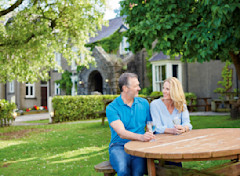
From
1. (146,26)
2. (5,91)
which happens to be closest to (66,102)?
(146,26)

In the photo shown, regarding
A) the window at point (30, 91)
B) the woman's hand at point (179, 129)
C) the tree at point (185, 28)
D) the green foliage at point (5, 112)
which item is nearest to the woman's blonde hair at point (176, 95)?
the woman's hand at point (179, 129)

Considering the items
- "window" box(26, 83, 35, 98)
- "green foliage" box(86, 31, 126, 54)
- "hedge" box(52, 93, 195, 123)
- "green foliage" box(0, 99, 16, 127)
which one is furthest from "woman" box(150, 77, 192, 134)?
"window" box(26, 83, 35, 98)

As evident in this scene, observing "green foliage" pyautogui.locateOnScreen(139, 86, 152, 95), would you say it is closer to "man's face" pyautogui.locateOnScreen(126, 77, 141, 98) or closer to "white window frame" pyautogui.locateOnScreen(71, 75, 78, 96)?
"white window frame" pyautogui.locateOnScreen(71, 75, 78, 96)

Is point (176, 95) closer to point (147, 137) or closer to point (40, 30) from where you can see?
point (147, 137)

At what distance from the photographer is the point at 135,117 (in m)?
3.70

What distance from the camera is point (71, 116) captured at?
16391 millimetres

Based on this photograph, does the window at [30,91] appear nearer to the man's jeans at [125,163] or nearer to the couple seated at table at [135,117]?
the couple seated at table at [135,117]

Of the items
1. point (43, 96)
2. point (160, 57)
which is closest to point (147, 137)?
point (160, 57)

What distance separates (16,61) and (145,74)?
12546mm

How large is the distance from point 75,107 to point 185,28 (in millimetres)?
9973

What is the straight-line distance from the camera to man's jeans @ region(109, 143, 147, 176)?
3322 mm

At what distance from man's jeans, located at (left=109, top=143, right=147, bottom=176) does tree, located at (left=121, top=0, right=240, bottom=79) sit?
14.5 feet

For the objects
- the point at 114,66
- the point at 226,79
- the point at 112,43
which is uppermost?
the point at 112,43

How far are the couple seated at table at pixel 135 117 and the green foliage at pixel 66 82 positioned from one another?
25.8 metres
